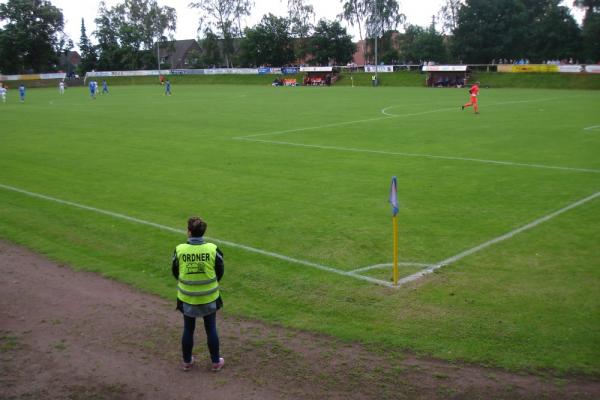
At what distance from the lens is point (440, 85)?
72.2 metres

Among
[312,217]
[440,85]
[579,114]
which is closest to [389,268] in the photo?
[312,217]

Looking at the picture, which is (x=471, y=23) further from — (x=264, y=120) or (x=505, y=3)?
(x=264, y=120)

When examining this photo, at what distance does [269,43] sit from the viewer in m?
102

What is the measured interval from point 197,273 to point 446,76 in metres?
72.0

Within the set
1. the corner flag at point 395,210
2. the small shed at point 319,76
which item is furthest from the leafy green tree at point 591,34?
the corner flag at point 395,210

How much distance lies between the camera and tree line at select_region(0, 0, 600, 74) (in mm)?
83625

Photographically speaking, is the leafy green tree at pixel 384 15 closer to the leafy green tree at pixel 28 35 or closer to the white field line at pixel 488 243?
the leafy green tree at pixel 28 35

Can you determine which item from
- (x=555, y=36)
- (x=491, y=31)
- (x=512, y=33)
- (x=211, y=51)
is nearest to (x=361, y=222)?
(x=555, y=36)

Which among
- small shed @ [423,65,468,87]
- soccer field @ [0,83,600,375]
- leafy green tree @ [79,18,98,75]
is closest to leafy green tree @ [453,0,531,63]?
small shed @ [423,65,468,87]

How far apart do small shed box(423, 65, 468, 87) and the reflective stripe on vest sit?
226 feet

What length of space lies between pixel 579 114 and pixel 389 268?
90.3 feet

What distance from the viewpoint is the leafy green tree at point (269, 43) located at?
10200 cm

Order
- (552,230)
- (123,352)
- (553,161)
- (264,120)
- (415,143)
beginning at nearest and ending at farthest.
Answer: (123,352) → (552,230) → (553,161) → (415,143) → (264,120)

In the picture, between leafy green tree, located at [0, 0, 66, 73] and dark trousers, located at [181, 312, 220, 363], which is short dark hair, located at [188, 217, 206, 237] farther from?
leafy green tree, located at [0, 0, 66, 73]
